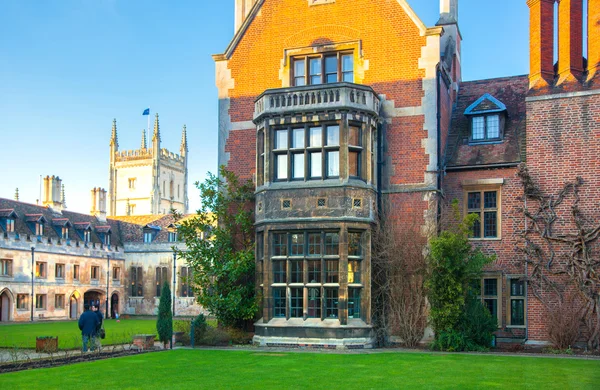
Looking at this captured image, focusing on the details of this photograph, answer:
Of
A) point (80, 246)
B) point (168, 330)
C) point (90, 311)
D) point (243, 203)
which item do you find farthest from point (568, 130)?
point (80, 246)

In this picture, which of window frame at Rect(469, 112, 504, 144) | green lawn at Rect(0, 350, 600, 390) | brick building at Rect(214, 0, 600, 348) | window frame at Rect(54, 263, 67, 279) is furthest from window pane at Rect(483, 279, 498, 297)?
window frame at Rect(54, 263, 67, 279)

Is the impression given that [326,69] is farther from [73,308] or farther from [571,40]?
[73,308]

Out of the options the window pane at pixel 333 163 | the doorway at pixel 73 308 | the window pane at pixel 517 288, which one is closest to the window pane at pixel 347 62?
the window pane at pixel 333 163

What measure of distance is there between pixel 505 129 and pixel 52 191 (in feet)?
140

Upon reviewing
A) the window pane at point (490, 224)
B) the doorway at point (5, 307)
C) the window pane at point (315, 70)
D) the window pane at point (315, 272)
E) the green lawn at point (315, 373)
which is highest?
the window pane at point (315, 70)

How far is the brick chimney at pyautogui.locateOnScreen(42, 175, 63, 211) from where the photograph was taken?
54.7m

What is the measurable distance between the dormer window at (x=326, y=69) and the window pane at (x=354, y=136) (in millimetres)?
2224

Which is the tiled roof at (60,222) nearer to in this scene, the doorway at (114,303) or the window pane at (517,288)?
the doorway at (114,303)

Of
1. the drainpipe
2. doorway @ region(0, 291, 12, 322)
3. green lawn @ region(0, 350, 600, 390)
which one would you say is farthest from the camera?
doorway @ region(0, 291, 12, 322)

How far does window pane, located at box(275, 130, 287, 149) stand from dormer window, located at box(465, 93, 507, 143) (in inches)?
242

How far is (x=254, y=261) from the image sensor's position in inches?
831

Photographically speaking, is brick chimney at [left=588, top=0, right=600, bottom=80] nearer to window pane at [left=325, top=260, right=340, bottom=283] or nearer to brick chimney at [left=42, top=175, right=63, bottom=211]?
window pane at [left=325, top=260, right=340, bottom=283]

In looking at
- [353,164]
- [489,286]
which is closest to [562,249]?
[489,286]

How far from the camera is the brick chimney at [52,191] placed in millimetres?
54719
